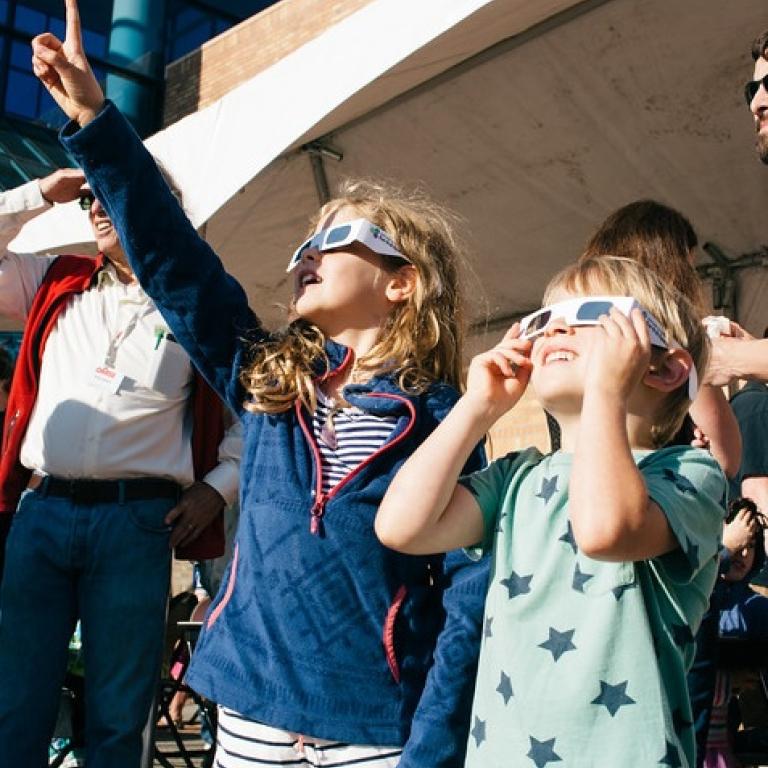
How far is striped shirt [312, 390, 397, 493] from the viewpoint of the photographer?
70.3 inches

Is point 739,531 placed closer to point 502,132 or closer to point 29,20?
point 502,132

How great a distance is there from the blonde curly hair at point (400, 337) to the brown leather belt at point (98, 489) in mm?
714

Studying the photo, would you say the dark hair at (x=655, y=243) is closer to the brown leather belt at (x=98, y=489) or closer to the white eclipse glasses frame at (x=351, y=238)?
the white eclipse glasses frame at (x=351, y=238)

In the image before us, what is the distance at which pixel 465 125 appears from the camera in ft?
14.5

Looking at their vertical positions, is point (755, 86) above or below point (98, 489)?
above

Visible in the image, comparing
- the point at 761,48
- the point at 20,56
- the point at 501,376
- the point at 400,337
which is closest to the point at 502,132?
the point at 761,48

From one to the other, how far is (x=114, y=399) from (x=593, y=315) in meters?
1.46

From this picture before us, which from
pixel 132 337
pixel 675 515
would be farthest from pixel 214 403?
→ pixel 675 515

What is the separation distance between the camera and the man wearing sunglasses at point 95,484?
2398mm

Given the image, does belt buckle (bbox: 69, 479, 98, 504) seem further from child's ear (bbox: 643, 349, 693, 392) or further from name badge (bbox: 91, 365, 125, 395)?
child's ear (bbox: 643, 349, 693, 392)

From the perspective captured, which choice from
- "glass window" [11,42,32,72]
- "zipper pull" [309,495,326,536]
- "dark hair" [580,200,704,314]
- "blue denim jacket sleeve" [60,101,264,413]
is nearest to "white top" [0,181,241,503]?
"blue denim jacket sleeve" [60,101,264,413]

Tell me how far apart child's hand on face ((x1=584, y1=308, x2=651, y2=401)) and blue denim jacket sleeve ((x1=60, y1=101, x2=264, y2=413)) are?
788 mm

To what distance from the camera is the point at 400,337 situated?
1.98m

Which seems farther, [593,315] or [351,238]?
[351,238]
